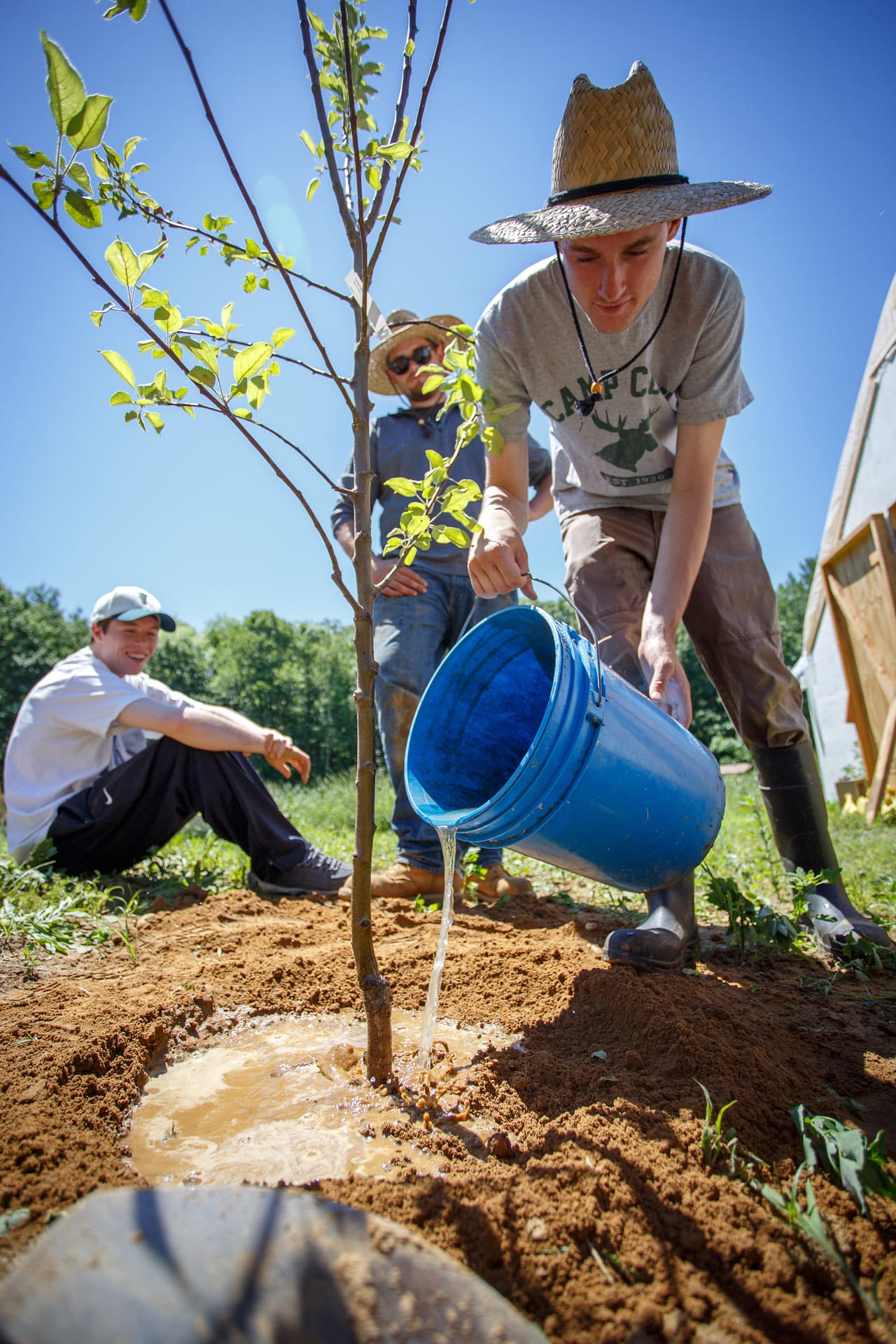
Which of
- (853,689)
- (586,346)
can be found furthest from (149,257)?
(853,689)

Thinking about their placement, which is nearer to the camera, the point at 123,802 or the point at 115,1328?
the point at 115,1328

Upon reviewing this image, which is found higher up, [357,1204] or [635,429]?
[635,429]

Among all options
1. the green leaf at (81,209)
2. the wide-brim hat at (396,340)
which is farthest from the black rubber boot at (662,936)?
the wide-brim hat at (396,340)

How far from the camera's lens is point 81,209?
114 centimetres

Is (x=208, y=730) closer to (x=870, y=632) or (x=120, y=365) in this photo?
(x=120, y=365)

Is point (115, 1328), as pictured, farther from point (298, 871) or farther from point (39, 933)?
point (298, 871)

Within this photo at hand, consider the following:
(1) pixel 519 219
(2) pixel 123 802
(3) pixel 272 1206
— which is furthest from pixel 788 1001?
(2) pixel 123 802

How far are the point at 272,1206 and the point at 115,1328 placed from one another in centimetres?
21

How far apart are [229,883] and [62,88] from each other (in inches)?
122

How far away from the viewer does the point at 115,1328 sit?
721mm

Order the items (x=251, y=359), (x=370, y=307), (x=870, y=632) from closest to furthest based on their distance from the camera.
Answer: (x=251, y=359), (x=370, y=307), (x=870, y=632)

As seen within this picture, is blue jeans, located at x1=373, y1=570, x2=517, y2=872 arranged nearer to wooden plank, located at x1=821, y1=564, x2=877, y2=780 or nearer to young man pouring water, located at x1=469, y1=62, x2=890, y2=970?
young man pouring water, located at x1=469, y1=62, x2=890, y2=970

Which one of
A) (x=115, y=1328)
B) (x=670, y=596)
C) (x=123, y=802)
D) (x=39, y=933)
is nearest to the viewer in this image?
(x=115, y=1328)

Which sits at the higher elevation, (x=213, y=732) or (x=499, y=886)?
(x=213, y=732)
